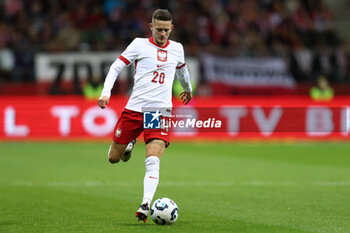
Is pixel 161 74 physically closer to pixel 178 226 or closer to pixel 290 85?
pixel 178 226

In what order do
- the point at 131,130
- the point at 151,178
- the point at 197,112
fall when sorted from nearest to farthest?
the point at 151,178, the point at 131,130, the point at 197,112

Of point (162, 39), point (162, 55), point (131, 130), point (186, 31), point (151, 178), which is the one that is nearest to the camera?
point (151, 178)

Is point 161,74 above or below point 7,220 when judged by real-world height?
above

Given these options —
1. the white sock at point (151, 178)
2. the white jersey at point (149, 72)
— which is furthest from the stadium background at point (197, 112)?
the white jersey at point (149, 72)

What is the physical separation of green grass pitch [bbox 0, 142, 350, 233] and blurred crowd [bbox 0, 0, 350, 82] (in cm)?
422

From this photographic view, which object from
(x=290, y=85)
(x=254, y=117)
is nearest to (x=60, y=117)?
(x=254, y=117)

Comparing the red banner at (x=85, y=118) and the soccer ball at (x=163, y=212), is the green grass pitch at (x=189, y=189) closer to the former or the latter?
the soccer ball at (x=163, y=212)

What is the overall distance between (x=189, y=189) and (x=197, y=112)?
2.12m

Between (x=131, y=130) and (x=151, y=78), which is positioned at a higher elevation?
(x=151, y=78)

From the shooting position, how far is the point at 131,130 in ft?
25.2

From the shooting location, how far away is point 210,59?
21062 mm

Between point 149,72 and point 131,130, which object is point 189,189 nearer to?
point 131,130

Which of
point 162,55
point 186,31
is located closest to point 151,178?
point 162,55

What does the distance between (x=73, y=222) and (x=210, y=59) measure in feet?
46.8
